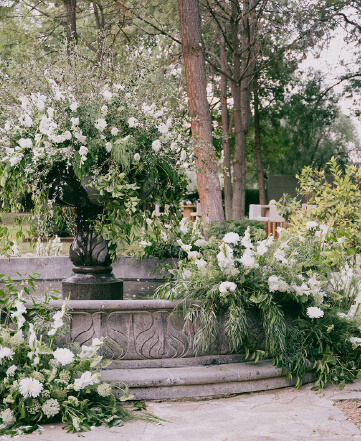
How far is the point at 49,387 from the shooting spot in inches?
122

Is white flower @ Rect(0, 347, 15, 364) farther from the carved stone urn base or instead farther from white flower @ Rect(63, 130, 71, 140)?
white flower @ Rect(63, 130, 71, 140)

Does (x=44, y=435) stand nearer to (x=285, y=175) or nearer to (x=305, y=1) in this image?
(x=305, y=1)

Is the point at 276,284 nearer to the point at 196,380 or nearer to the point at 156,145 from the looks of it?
the point at 196,380

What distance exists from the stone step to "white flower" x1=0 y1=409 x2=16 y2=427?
660 millimetres

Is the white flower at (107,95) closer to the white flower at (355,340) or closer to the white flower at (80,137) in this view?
the white flower at (80,137)

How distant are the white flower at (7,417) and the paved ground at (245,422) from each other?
0.15 meters

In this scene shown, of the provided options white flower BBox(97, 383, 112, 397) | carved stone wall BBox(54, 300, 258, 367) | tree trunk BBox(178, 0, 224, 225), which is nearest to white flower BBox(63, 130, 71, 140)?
carved stone wall BBox(54, 300, 258, 367)

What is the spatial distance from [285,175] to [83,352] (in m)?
19.6

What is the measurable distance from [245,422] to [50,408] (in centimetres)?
115

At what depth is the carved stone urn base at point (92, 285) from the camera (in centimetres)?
437

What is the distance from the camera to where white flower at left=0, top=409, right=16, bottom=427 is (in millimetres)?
2955

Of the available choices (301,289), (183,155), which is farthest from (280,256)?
(183,155)

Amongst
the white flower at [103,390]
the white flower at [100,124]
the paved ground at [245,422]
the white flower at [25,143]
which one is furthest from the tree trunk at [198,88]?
the white flower at [103,390]

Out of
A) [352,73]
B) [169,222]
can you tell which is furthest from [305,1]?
[169,222]
